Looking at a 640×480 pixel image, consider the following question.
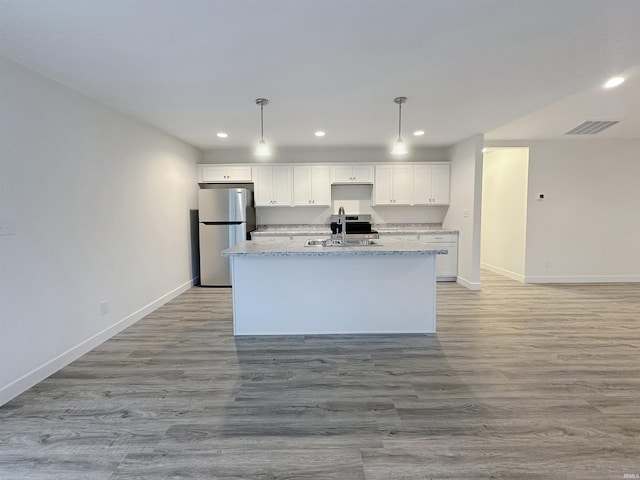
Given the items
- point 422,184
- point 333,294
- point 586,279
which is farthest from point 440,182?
point 333,294

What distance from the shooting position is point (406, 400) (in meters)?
2.07

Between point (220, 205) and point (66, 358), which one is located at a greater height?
point (220, 205)

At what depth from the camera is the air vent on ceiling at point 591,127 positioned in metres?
4.57

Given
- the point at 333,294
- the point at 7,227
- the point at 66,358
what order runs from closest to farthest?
the point at 7,227 < the point at 66,358 < the point at 333,294

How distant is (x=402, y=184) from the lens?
5621mm

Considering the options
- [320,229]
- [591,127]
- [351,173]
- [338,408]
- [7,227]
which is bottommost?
[338,408]

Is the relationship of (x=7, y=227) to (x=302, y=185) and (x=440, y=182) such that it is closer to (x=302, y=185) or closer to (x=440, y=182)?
(x=302, y=185)

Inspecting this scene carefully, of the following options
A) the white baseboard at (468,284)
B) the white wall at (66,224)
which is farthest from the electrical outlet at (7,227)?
the white baseboard at (468,284)

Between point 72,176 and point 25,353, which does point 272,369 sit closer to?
point 25,353

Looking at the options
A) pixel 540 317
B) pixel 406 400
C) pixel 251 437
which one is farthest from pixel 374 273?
pixel 540 317

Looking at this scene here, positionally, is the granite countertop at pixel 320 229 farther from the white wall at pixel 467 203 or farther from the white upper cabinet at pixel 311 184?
the white upper cabinet at pixel 311 184

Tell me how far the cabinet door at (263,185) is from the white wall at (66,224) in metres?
1.79

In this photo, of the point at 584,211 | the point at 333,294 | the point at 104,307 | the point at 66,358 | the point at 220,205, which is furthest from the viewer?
the point at 584,211

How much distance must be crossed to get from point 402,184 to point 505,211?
83.0 inches
